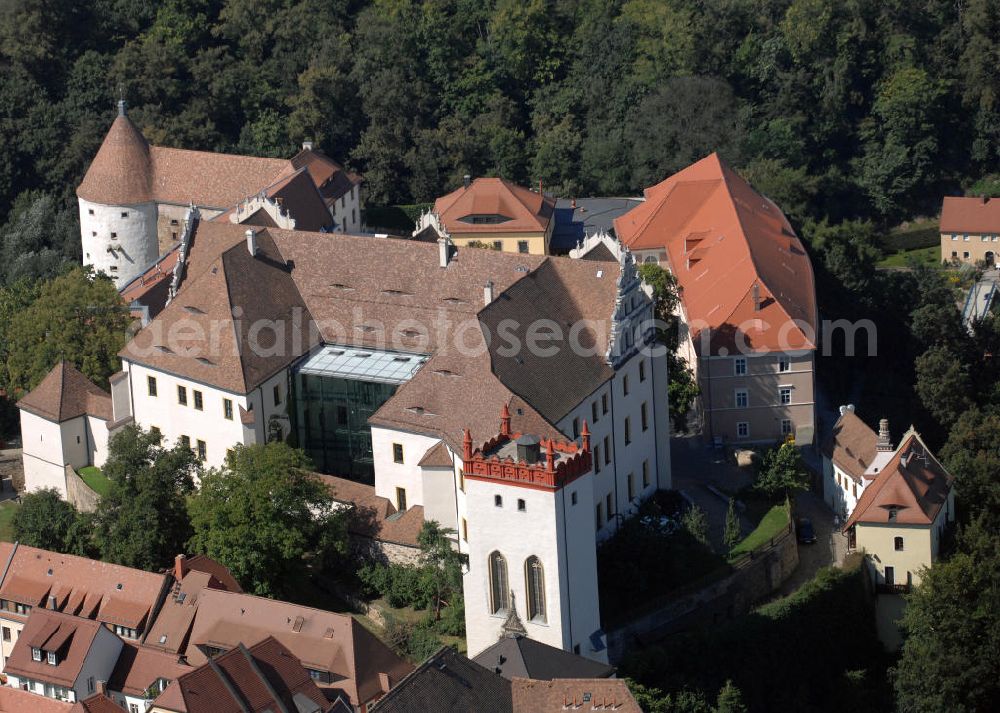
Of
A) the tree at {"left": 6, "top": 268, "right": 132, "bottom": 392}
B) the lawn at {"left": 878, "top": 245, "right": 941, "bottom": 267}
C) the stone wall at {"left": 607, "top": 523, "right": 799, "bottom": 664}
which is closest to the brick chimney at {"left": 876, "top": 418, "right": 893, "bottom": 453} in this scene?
the stone wall at {"left": 607, "top": 523, "right": 799, "bottom": 664}

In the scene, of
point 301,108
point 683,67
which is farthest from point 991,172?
point 301,108

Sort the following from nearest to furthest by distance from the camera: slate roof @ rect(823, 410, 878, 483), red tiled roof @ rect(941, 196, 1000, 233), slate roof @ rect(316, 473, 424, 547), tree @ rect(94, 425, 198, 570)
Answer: slate roof @ rect(316, 473, 424, 547), tree @ rect(94, 425, 198, 570), slate roof @ rect(823, 410, 878, 483), red tiled roof @ rect(941, 196, 1000, 233)

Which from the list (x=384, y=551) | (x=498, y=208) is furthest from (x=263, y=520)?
(x=498, y=208)

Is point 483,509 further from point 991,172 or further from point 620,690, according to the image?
point 991,172

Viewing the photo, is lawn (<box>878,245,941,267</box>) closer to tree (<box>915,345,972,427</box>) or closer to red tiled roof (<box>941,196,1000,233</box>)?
red tiled roof (<box>941,196,1000,233</box>)

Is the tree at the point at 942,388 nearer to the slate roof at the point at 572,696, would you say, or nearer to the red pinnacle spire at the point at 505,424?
the red pinnacle spire at the point at 505,424

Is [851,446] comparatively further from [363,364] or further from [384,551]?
[384,551]

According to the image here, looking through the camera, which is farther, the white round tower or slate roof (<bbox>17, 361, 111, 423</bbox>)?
the white round tower

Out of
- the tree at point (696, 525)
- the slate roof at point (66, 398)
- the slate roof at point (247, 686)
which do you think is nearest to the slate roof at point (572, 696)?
the slate roof at point (247, 686)
